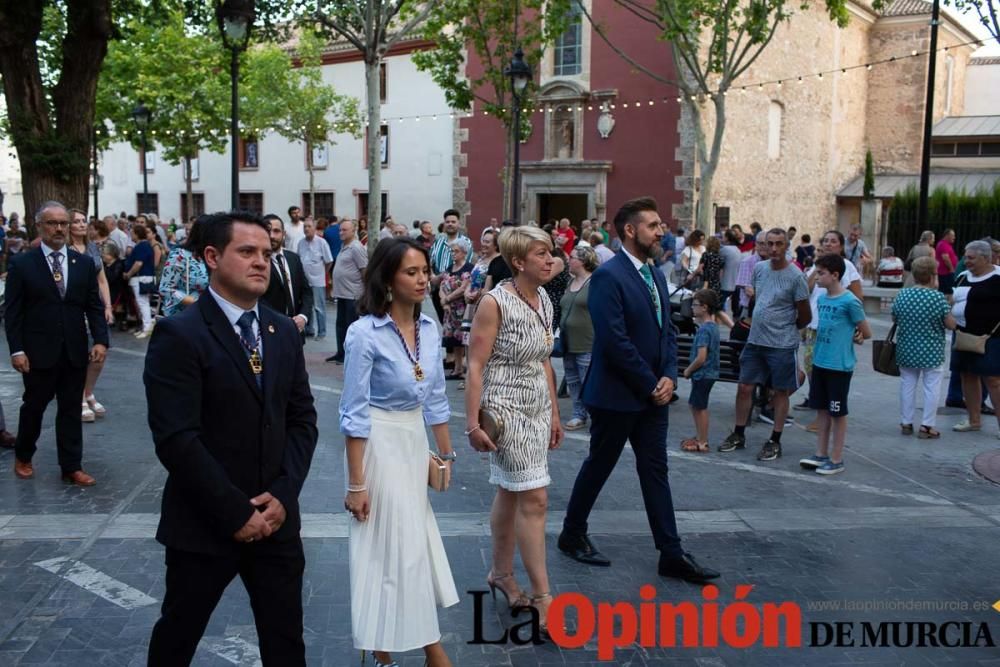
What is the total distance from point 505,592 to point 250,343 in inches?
83.9

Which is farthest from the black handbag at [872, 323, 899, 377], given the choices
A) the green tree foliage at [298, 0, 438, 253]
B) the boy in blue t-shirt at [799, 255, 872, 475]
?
the green tree foliage at [298, 0, 438, 253]

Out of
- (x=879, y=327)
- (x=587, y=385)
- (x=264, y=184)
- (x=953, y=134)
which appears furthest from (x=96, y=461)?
(x=953, y=134)

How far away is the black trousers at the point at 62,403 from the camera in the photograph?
22.1ft

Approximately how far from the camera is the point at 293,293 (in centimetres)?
791

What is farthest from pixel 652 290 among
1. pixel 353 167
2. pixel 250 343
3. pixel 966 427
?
pixel 353 167

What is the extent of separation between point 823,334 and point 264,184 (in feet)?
110

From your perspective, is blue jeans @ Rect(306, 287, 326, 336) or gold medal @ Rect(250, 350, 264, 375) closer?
gold medal @ Rect(250, 350, 264, 375)

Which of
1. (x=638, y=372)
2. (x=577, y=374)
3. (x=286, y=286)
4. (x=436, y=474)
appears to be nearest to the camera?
(x=436, y=474)

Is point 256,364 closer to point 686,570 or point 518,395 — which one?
point 518,395

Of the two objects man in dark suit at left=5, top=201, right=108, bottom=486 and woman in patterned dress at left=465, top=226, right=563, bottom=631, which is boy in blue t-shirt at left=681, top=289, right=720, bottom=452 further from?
man in dark suit at left=5, top=201, right=108, bottom=486

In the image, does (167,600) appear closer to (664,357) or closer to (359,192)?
(664,357)

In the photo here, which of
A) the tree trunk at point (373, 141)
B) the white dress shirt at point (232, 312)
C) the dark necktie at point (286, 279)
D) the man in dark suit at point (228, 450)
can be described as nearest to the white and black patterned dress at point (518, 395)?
the man in dark suit at point (228, 450)

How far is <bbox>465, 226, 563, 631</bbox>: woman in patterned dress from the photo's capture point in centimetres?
446

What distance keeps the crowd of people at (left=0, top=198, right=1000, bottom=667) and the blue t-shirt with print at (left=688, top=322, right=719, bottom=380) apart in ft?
0.06
